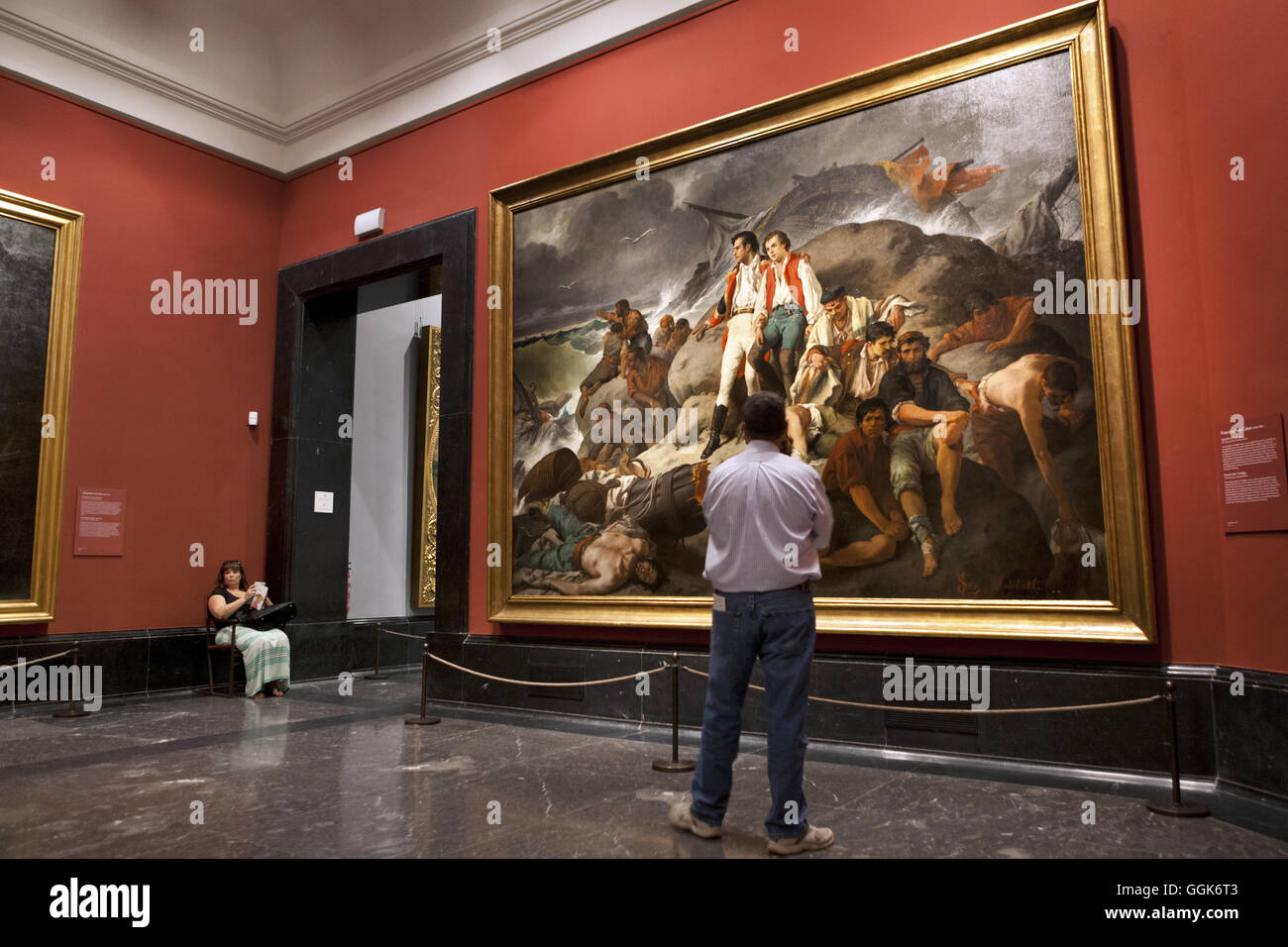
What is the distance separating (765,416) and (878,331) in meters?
2.31

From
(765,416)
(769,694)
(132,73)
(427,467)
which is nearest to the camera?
(769,694)

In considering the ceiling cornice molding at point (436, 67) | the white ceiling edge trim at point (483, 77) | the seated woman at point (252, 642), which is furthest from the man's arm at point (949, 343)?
the seated woman at point (252, 642)

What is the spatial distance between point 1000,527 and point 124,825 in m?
5.18

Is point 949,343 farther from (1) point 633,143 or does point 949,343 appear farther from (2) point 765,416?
(1) point 633,143

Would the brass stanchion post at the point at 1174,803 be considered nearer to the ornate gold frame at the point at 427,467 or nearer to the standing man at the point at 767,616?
the standing man at the point at 767,616

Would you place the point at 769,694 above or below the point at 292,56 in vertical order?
below

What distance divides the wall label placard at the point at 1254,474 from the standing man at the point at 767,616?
255cm

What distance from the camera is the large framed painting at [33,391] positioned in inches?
322

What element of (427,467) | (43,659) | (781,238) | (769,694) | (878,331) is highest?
(781,238)

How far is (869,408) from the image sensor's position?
20.3ft

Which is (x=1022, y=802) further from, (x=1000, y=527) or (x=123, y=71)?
(x=123, y=71)

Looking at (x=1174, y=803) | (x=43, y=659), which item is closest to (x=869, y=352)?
(x=1174, y=803)

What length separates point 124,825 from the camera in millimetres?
4273

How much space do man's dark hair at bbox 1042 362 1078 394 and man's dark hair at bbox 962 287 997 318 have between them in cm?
→ 59
